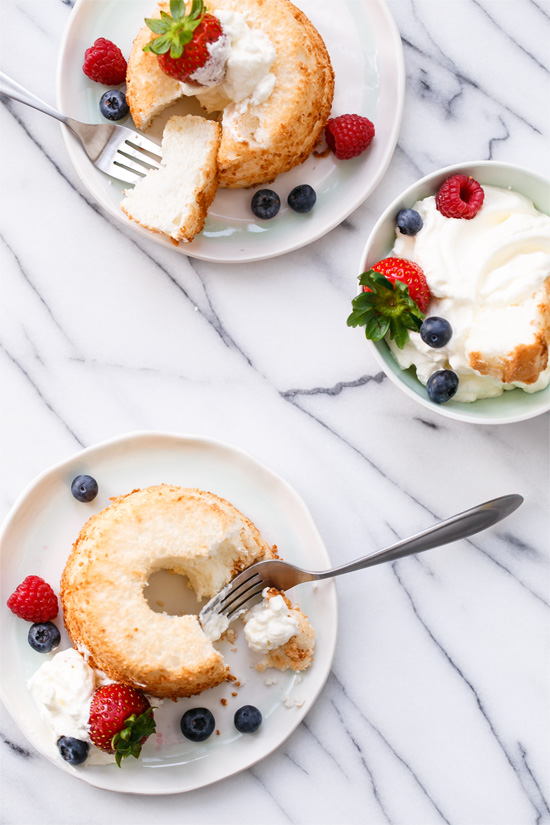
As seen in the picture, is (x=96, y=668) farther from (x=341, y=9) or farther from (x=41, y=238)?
(x=341, y=9)

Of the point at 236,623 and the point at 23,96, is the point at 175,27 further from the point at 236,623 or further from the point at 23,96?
the point at 236,623

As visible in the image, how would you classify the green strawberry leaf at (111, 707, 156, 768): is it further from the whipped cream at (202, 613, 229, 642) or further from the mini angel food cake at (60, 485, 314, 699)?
the whipped cream at (202, 613, 229, 642)

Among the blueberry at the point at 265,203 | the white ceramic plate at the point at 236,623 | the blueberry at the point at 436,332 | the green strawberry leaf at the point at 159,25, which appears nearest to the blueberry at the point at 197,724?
the white ceramic plate at the point at 236,623

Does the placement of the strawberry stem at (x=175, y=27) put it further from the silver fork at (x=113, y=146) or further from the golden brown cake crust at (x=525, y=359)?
the golden brown cake crust at (x=525, y=359)

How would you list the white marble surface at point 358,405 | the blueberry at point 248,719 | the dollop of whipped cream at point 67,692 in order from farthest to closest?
the white marble surface at point 358,405, the blueberry at point 248,719, the dollop of whipped cream at point 67,692

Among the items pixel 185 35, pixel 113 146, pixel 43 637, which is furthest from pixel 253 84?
pixel 43 637

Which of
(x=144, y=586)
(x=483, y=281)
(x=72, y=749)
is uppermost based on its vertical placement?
(x=483, y=281)
